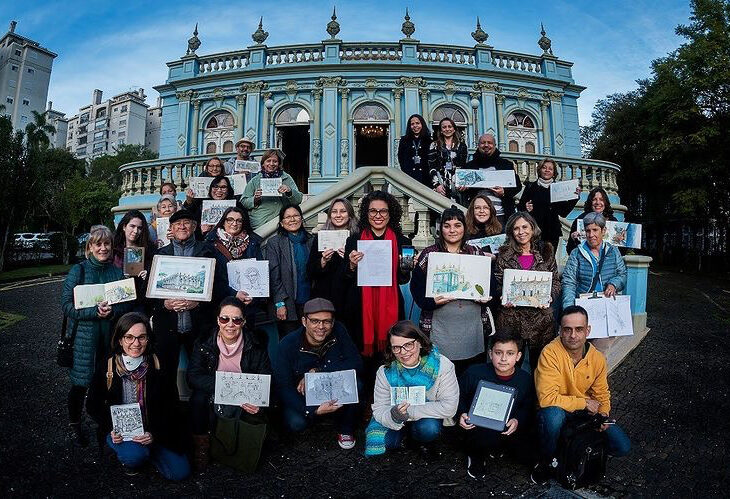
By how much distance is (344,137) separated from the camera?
655 inches

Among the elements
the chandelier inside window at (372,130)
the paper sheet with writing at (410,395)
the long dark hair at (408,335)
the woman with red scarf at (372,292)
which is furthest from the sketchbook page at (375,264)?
the chandelier inside window at (372,130)

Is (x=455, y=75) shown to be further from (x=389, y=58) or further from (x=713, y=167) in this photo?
(x=713, y=167)

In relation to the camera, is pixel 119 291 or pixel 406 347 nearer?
pixel 406 347

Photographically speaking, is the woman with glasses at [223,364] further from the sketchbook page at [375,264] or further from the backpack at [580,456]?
the backpack at [580,456]

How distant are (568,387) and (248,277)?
10.0 ft

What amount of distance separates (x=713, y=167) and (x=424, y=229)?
59.1 ft

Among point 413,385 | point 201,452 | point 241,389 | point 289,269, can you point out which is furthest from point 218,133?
point 413,385

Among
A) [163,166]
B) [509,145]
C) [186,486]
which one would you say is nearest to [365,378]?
[186,486]

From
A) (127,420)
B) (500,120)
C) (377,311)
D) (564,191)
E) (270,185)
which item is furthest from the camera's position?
(500,120)

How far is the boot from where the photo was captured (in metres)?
3.41

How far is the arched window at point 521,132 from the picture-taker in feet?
57.8

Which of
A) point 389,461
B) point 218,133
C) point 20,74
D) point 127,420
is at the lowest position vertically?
point 389,461

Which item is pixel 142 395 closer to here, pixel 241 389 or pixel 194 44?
pixel 241 389

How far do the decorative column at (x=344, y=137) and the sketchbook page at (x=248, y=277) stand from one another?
1223 centimetres
